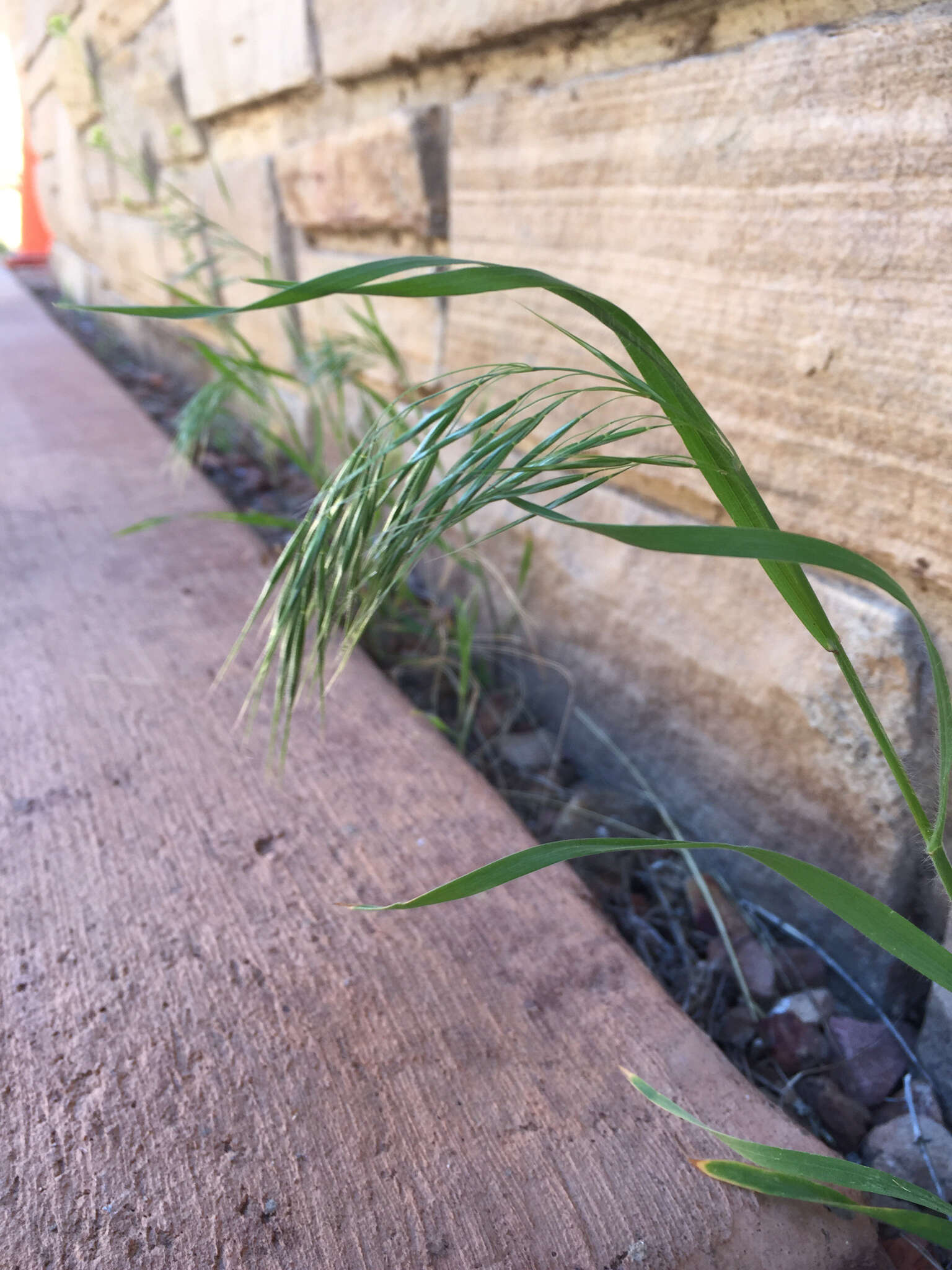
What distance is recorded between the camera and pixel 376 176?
5.38 feet

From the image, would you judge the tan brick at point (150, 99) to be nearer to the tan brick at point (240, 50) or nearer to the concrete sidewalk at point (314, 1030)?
the tan brick at point (240, 50)

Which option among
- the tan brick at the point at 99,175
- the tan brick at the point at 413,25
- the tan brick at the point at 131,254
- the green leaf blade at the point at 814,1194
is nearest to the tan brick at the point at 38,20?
the tan brick at the point at 99,175

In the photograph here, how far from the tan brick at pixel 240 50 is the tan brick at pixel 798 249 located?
92 cm

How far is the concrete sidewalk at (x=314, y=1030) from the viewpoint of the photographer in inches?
25.5

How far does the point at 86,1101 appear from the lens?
719mm

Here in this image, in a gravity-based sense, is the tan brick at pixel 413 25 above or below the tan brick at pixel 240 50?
below

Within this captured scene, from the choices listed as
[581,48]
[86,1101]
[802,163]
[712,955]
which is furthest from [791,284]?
[86,1101]

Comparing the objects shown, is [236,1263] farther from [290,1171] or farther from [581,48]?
[581,48]

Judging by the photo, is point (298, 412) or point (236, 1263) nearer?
point (236, 1263)

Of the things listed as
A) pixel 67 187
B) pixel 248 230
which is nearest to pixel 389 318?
pixel 248 230

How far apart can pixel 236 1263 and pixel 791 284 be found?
3.36ft

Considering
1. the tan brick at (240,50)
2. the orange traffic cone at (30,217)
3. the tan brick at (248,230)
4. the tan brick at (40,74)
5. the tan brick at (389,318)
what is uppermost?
the tan brick at (40,74)

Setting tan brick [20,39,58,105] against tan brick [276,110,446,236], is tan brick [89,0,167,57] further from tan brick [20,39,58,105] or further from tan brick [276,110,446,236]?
tan brick [276,110,446,236]

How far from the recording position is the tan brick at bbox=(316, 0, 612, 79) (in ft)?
3.88
